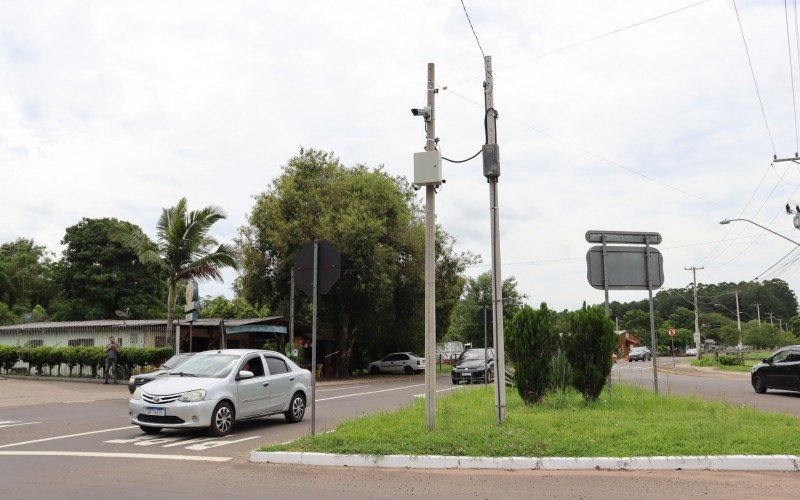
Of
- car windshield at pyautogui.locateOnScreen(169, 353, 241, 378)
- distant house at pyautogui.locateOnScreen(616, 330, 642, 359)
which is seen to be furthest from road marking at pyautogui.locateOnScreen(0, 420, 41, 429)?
distant house at pyautogui.locateOnScreen(616, 330, 642, 359)

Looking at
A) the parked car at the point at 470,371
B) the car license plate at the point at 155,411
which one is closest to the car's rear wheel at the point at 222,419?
the car license plate at the point at 155,411

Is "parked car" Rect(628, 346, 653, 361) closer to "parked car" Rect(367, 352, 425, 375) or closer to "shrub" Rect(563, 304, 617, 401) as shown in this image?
"parked car" Rect(367, 352, 425, 375)

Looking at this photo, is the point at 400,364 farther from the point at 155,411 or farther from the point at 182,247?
the point at 155,411

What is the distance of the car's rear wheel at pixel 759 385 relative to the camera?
67.4 ft

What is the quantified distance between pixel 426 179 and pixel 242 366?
5170 mm

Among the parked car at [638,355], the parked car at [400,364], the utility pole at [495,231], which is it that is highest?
the utility pole at [495,231]

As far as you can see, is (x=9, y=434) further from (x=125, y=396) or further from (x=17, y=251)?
(x=17, y=251)

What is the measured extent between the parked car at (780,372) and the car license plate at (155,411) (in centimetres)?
1788

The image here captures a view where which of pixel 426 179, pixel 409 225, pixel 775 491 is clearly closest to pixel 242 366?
pixel 426 179

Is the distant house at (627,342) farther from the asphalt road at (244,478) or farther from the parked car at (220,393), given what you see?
the asphalt road at (244,478)

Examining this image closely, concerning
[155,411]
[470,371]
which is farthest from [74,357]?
[155,411]

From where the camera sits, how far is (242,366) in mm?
11891

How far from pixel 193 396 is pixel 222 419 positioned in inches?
27.9

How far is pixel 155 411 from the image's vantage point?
34.8ft
